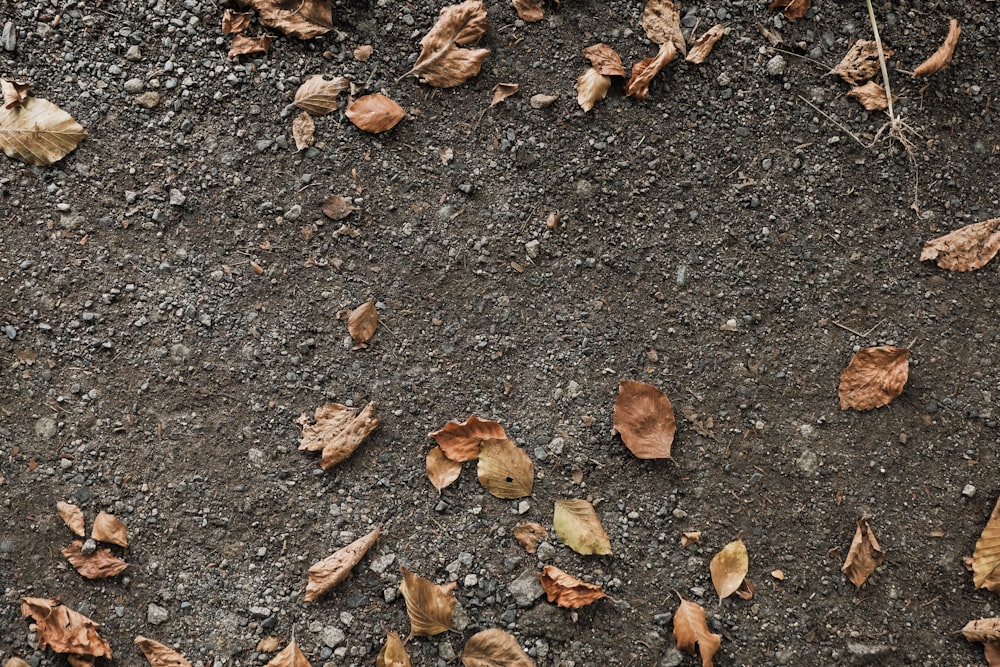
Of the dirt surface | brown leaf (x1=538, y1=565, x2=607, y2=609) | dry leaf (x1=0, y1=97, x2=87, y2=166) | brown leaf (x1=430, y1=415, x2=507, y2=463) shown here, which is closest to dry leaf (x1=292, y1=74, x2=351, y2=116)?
the dirt surface

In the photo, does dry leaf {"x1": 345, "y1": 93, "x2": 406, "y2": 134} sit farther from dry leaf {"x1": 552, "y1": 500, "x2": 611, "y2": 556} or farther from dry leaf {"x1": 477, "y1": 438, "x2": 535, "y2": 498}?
dry leaf {"x1": 552, "y1": 500, "x2": 611, "y2": 556}

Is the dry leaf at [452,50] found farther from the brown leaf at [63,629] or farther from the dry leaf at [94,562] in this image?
the brown leaf at [63,629]

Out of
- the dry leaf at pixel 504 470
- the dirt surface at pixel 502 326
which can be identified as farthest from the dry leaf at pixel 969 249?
the dry leaf at pixel 504 470

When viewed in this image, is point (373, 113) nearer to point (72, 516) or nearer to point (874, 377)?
point (72, 516)

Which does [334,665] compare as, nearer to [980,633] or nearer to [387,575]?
[387,575]

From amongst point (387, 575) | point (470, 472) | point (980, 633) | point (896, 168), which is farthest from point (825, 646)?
point (896, 168)
